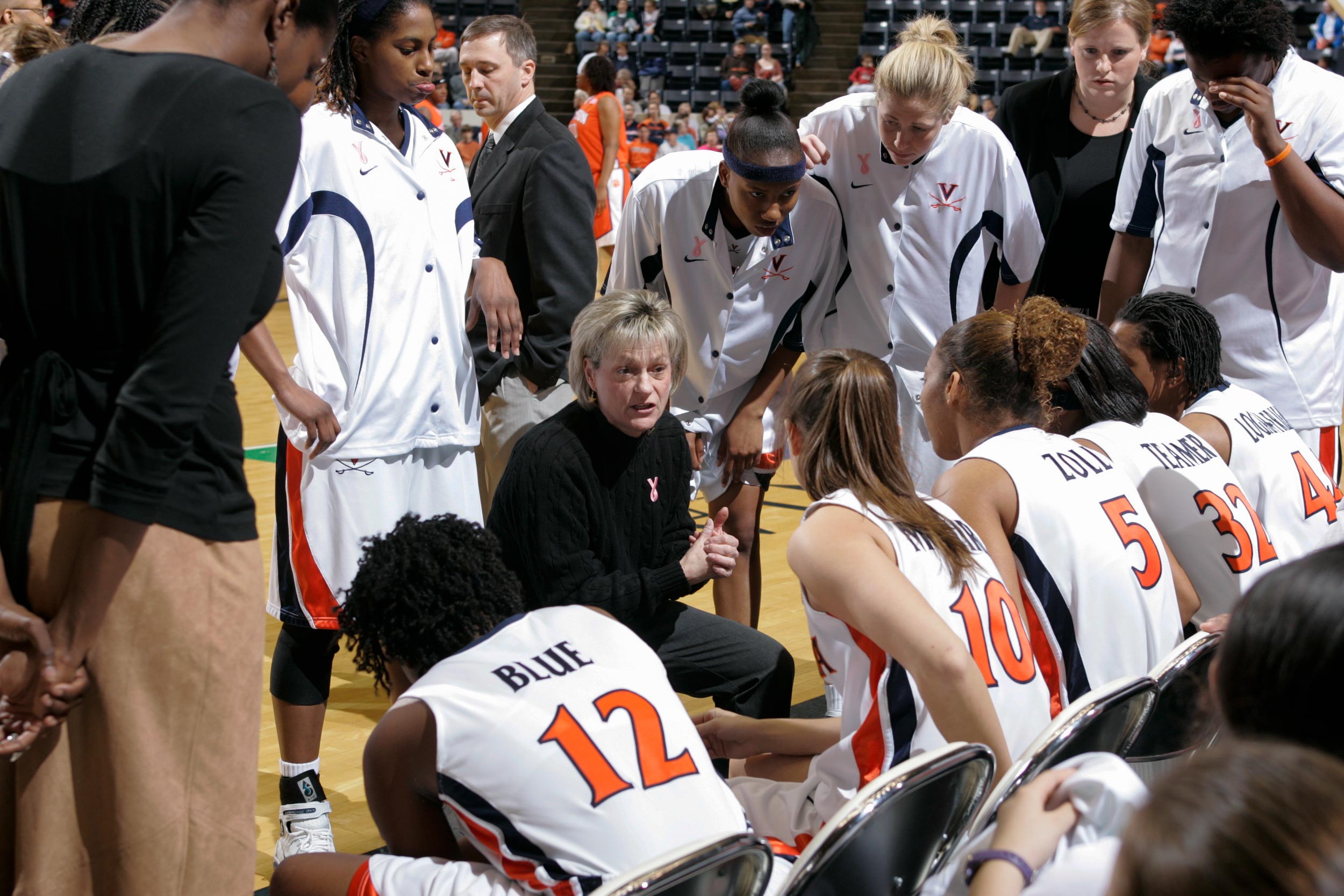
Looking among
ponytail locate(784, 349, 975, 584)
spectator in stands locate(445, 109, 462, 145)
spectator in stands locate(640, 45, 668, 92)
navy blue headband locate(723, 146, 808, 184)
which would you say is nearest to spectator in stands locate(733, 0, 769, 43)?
spectator in stands locate(640, 45, 668, 92)

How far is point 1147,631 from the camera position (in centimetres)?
224

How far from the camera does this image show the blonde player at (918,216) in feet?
11.4

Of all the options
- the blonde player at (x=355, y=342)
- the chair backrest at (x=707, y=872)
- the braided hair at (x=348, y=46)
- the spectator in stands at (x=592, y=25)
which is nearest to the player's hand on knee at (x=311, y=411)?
the blonde player at (x=355, y=342)

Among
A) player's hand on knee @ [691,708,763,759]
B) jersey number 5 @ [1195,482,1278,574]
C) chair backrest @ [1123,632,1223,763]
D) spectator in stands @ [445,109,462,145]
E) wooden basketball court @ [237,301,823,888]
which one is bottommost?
wooden basketball court @ [237,301,823,888]

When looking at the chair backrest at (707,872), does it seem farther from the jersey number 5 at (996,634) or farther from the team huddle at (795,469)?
the jersey number 5 at (996,634)

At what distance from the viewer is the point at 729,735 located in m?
2.40

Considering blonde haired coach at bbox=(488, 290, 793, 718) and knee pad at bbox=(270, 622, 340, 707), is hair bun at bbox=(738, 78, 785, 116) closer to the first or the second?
blonde haired coach at bbox=(488, 290, 793, 718)

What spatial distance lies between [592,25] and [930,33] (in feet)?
54.2

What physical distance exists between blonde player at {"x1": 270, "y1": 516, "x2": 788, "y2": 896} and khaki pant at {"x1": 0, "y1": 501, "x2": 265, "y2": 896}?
0.24m

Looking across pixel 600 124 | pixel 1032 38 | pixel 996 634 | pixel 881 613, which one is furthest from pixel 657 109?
pixel 881 613

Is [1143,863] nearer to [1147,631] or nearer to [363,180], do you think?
[1147,631]

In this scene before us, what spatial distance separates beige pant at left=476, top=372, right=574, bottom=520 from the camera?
146 inches

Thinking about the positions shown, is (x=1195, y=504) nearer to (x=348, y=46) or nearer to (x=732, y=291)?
(x=732, y=291)

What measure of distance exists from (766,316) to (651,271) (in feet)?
1.16
